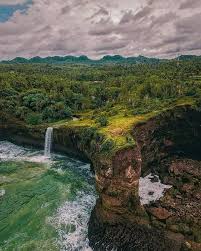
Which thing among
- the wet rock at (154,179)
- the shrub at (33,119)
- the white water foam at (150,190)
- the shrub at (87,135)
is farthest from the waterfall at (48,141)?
the wet rock at (154,179)

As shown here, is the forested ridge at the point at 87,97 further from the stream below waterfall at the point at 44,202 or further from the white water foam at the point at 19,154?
the stream below waterfall at the point at 44,202

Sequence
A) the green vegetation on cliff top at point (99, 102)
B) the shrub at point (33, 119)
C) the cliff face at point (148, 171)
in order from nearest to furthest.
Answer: the cliff face at point (148, 171) < the green vegetation on cliff top at point (99, 102) < the shrub at point (33, 119)

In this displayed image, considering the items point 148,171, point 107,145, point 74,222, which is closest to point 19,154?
point 148,171

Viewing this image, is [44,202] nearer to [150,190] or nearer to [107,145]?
[107,145]

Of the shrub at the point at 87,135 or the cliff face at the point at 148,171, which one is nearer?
the cliff face at the point at 148,171

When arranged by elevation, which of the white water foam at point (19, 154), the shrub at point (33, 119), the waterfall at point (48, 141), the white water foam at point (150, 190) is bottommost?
the white water foam at point (150, 190)

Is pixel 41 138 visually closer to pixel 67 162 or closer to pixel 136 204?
pixel 67 162

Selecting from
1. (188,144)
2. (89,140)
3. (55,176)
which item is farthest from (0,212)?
(188,144)

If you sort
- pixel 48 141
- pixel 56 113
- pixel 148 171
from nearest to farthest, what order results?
pixel 148 171, pixel 48 141, pixel 56 113
